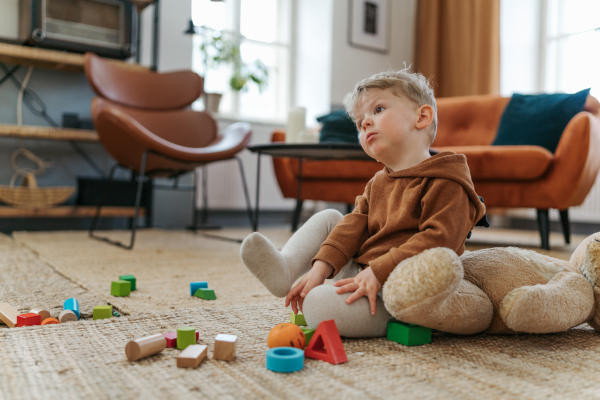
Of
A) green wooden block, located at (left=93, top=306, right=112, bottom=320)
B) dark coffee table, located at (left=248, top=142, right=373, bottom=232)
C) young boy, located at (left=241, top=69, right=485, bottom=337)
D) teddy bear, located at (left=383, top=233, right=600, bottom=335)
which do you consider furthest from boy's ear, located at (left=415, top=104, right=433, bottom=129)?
dark coffee table, located at (left=248, top=142, right=373, bottom=232)

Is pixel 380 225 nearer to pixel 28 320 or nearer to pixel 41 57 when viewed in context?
pixel 28 320

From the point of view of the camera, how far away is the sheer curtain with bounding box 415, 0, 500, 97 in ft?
12.3

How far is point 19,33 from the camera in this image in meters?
2.63

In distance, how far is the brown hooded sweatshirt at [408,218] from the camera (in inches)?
29.2

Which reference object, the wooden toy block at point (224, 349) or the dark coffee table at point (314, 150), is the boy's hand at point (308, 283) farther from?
the dark coffee table at point (314, 150)

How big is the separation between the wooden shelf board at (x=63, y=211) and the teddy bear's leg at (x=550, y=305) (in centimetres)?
238

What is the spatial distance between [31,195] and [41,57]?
686 millimetres

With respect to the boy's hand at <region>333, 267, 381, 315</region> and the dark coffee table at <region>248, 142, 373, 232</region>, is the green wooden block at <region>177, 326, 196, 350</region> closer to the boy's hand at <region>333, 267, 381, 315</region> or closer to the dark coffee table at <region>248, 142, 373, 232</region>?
the boy's hand at <region>333, 267, 381, 315</region>

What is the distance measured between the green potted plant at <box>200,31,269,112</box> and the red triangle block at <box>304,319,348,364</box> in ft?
9.00

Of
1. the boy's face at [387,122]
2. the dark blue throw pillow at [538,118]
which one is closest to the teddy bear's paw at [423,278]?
the boy's face at [387,122]

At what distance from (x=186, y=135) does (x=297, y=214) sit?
0.75m

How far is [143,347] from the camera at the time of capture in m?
0.63

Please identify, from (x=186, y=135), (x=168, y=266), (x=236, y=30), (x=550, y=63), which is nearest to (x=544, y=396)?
(x=168, y=266)

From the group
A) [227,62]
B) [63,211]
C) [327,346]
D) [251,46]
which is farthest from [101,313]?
[251,46]
